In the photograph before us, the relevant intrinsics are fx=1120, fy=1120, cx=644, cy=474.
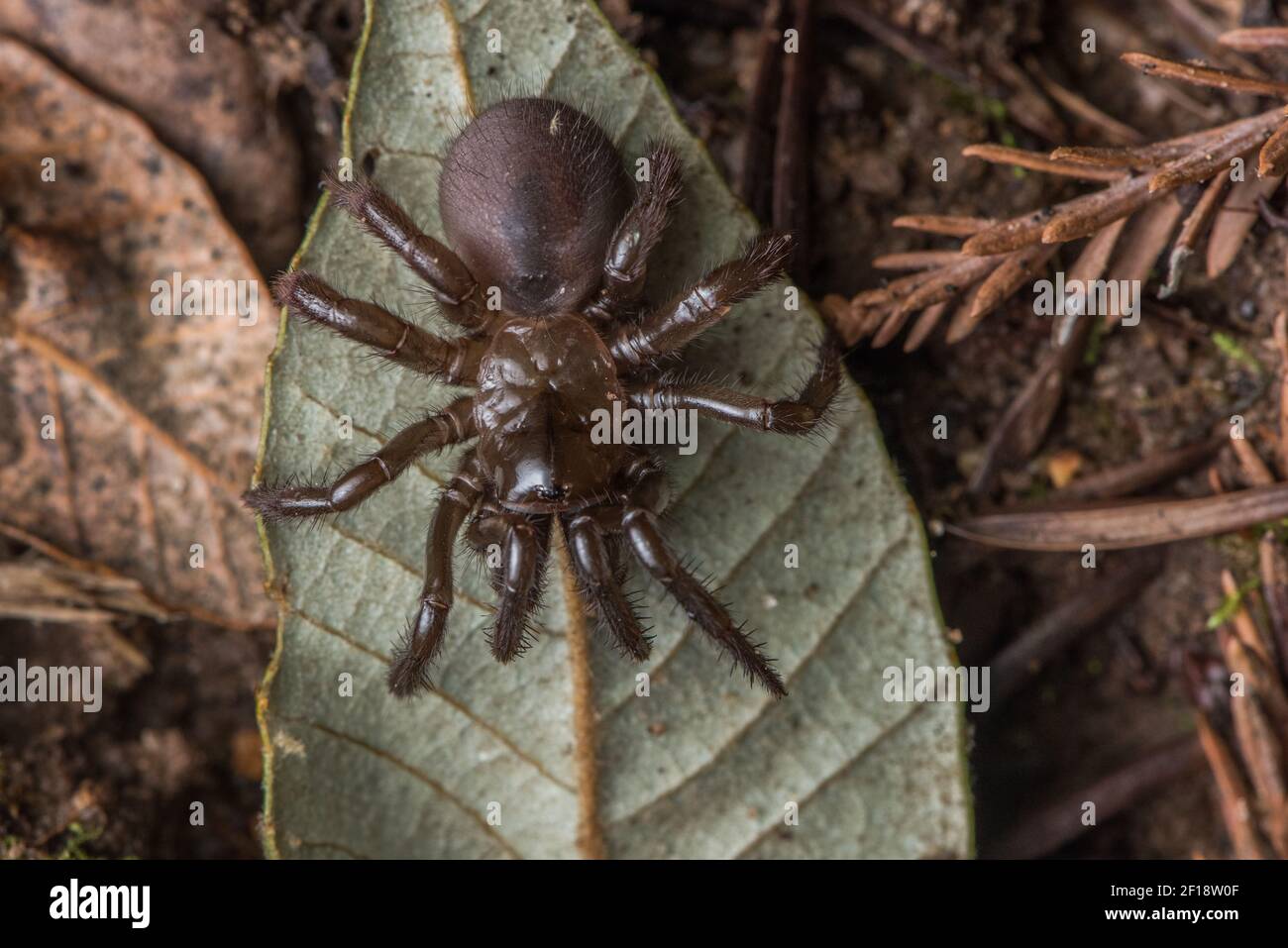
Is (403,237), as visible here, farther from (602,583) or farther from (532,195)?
(602,583)

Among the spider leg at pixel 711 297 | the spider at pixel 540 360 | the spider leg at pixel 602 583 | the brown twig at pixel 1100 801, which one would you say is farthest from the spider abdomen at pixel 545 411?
the brown twig at pixel 1100 801

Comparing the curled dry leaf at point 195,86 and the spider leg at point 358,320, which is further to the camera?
the curled dry leaf at point 195,86

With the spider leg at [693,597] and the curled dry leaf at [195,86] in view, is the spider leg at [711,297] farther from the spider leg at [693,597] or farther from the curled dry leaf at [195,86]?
the curled dry leaf at [195,86]

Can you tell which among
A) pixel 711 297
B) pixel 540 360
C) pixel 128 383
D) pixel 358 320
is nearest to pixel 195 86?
pixel 128 383

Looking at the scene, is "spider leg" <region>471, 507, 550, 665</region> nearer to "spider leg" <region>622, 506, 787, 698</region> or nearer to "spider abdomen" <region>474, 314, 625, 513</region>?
"spider abdomen" <region>474, 314, 625, 513</region>

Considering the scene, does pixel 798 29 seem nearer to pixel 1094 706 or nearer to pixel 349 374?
pixel 349 374

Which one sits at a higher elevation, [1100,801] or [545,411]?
[545,411]
